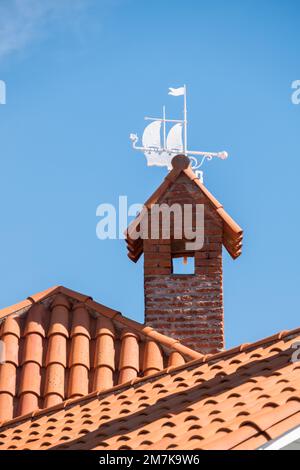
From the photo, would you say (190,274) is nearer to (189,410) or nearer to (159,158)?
(159,158)

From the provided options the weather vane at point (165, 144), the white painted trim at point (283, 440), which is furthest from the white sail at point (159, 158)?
the white painted trim at point (283, 440)

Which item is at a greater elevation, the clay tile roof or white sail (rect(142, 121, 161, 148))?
white sail (rect(142, 121, 161, 148))

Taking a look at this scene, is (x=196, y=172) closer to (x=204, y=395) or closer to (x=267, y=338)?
(x=267, y=338)

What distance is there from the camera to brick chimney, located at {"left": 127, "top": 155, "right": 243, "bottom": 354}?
14.4m

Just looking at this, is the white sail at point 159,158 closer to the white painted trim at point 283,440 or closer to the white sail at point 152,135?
the white sail at point 152,135

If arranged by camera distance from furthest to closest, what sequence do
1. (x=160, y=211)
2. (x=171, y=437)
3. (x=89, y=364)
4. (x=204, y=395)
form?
(x=160, y=211) < (x=89, y=364) < (x=204, y=395) < (x=171, y=437)

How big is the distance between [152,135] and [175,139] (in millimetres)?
473

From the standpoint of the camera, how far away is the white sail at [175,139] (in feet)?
53.2

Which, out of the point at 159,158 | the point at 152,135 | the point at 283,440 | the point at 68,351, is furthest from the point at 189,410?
the point at 152,135

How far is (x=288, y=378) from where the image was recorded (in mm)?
9836

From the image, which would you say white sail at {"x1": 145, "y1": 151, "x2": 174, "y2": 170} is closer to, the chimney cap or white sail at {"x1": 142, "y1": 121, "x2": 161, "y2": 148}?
white sail at {"x1": 142, "y1": 121, "x2": 161, "y2": 148}

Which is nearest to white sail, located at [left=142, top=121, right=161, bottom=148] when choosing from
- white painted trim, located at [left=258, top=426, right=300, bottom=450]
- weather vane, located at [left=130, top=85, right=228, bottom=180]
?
weather vane, located at [left=130, top=85, right=228, bottom=180]

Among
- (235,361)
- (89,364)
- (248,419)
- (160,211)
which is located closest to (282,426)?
(248,419)
